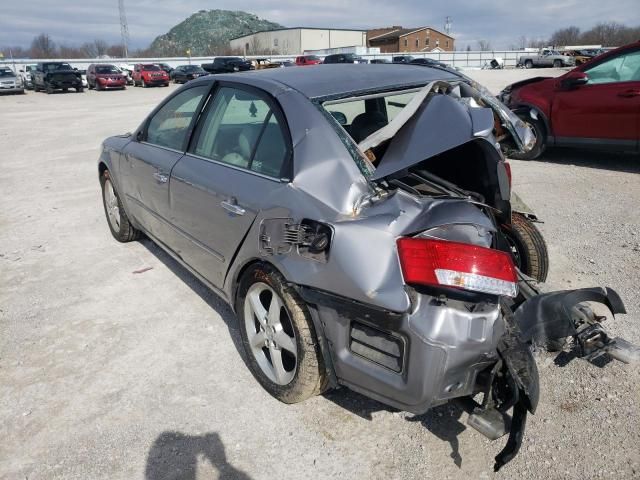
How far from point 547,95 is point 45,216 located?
7.28 m

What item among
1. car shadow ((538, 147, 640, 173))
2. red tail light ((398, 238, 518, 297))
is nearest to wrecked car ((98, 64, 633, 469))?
red tail light ((398, 238, 518, 297))

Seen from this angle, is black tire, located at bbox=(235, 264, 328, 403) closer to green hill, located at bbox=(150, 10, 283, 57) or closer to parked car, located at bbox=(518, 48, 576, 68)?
parked car, located at bbox=(518, 48, 576, 68)

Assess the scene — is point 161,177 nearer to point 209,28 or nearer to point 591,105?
point 591,105

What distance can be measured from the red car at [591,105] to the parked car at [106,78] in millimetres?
28630

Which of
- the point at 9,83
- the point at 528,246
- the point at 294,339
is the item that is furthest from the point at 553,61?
the point at 294,339

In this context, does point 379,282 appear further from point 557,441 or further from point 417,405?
point 557,441

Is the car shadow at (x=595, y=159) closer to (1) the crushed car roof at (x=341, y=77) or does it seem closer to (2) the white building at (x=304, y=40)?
(1) the crushed car roof at (x=341, y=77)

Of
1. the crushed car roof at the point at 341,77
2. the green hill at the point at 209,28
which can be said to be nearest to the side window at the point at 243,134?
the crushed car roof at the point at 341,77

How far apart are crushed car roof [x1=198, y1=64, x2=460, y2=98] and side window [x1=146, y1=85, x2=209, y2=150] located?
1.05ft

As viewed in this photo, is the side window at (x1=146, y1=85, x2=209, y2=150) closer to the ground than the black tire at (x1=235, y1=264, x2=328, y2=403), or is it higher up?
higher up

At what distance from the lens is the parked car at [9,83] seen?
89.9ft

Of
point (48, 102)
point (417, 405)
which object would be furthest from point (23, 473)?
point (48, 102)

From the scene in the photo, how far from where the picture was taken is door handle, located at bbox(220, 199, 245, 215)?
8.84ft

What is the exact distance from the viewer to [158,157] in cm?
374
